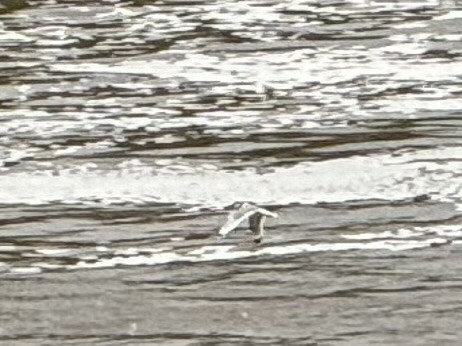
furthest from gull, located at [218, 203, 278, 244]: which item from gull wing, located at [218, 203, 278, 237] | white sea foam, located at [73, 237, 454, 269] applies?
white sea foam, located at [73, 237, 454, 269]

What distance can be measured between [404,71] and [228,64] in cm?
96

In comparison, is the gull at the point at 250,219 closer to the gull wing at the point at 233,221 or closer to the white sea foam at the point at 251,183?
the gull wing at the point at 233,221

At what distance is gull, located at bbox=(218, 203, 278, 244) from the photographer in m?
6.03

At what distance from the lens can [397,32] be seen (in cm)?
982

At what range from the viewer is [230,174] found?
6.88 meters

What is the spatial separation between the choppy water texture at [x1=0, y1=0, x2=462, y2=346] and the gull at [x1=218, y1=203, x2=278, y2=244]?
4cm

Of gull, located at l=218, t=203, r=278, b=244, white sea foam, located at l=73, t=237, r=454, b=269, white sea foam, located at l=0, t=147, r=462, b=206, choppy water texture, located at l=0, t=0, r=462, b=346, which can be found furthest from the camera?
white sea foam, located at l=0, t=147, r=462, b=206

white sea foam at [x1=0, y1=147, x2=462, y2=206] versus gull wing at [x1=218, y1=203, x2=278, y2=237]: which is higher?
gull wing at [x1=218, y1=203, x2=278, y2=237]

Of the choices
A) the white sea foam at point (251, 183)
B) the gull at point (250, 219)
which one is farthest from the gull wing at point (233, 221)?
the white sea foam at point (251, 183)

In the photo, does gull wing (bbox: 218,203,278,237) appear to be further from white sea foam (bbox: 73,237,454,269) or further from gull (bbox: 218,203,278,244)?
white sea foam (bbox: 73,237,454,269)

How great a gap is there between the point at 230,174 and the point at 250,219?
0.74m

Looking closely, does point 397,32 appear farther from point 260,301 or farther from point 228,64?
point 260,301

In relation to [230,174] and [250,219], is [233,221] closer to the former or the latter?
[250,219]

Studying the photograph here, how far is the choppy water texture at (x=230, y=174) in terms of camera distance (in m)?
5.24
